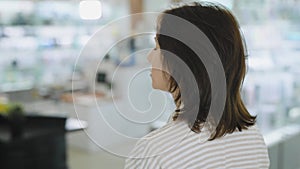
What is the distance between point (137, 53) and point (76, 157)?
3.11 meters

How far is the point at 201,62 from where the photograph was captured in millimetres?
739

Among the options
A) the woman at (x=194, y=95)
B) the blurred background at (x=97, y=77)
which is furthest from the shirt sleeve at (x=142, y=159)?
the blurred background at (x=97, y=77)

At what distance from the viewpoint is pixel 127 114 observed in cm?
98

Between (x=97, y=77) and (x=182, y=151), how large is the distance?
43.7 inches

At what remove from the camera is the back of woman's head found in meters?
0.73

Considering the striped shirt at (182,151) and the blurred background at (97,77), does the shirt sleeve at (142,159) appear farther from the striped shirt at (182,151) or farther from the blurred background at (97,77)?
the blurred background at (97,77)

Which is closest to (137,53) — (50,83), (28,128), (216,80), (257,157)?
(216,80)

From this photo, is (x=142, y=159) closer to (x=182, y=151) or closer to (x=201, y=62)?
(x=182, y=151)

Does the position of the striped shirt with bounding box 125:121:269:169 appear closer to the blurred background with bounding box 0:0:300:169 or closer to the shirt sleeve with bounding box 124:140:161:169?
the shirt sleeve with bounding box 124:140:161:169

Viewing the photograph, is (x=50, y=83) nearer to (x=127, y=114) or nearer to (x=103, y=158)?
→ (x=103, y=158)

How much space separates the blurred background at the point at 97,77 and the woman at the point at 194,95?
0.10 m

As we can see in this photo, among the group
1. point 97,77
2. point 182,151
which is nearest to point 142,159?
point 182,151

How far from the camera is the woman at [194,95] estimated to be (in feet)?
2.41

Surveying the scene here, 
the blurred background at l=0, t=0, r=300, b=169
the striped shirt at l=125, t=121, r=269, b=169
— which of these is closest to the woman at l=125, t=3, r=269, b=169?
the striped shirt at l=125, t=121, r=269, b=169
